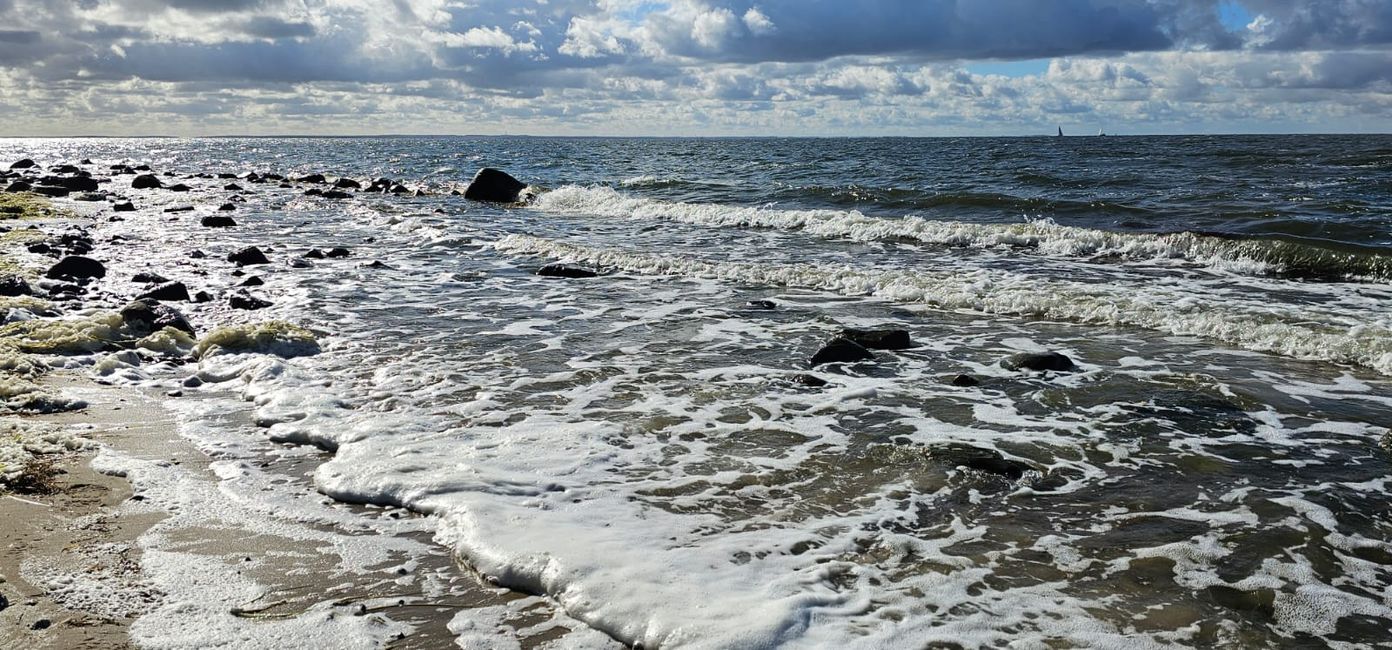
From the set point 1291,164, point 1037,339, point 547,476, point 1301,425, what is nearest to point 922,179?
point 1291,164

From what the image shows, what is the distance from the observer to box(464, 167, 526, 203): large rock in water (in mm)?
33906

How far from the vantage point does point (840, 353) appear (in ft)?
29.6

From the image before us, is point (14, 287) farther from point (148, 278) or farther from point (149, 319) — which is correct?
point (149, 319)

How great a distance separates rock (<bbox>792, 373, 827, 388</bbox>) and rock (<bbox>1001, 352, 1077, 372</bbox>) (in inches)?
77.1

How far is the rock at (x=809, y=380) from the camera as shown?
26.9 feet

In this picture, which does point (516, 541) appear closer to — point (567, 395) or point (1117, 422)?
point (567, 395)

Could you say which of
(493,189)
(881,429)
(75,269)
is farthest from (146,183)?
(881,429)

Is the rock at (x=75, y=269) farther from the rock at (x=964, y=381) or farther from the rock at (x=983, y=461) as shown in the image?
the rock at (x=983, y=461)

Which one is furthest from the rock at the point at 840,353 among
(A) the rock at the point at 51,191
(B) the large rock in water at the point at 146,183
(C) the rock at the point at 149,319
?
(B) the large rock in water at the point at 146,183

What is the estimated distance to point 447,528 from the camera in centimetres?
505

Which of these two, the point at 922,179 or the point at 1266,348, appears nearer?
the point at 1266,348

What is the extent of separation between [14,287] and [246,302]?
298 centimetres

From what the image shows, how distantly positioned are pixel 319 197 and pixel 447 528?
110 ft

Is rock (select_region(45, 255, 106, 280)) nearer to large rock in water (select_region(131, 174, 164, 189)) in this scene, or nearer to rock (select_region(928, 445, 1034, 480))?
rock (select_region(928, 445, 1034, 480))
